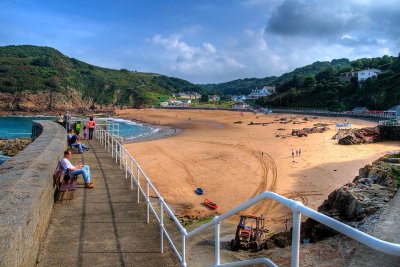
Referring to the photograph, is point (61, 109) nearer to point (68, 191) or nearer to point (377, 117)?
point (377, 117)

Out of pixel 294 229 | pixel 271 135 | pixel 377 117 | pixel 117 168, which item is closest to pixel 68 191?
pixel 117 168

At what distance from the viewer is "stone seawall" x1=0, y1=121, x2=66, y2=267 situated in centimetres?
362

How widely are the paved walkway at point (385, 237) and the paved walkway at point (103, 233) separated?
2.99 meters

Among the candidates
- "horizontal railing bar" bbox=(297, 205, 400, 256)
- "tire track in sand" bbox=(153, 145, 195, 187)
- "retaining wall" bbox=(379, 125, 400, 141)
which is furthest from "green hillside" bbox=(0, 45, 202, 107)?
"horizontal railing bar" bbox=(297, 205, 400, 256)

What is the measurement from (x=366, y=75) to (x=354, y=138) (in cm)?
6032

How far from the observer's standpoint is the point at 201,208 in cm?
1628

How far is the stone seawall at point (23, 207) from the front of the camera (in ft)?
11.9

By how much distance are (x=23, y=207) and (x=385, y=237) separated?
6082 millimetres

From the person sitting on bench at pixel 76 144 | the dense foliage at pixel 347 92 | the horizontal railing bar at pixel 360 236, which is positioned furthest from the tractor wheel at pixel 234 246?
the dense foliage at pixel 347 92

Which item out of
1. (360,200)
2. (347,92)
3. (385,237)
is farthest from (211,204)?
(347,92)

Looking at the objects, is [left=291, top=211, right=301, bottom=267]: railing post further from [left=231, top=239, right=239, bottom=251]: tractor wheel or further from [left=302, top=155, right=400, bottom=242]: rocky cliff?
[left=231, top=239, right=239, bottom=251]: tractor wheel

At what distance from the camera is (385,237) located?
6.62 metres

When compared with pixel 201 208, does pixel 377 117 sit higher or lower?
higher

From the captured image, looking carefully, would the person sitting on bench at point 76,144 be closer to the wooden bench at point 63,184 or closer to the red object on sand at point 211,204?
the wooden bench at point 63,184
